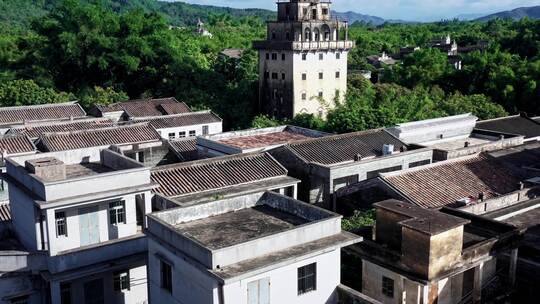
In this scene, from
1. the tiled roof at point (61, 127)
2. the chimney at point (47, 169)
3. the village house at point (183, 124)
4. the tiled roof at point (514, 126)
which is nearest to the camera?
the chimney at point (47, 169)

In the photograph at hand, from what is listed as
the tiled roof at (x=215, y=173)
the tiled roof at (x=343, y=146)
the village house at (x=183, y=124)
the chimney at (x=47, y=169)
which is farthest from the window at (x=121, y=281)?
the village house at (x=183, y=124)

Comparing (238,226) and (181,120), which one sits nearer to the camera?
(238,226)

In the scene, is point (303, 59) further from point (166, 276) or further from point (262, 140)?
point (166, 276)

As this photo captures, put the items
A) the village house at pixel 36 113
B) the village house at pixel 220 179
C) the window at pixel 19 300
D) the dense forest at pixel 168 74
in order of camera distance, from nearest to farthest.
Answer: the window at pixel 19 300 < the village house at pixel 220 179 < the village house at pixel 36 113 < the dense forest at pixel 168 74

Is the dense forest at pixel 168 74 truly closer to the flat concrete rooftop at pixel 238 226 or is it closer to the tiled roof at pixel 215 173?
the tiled roof at pixel 215 173

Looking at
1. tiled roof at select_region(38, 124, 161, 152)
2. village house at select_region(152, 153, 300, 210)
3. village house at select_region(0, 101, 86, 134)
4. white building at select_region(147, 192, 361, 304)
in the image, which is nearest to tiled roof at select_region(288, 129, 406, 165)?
village house at select_region(152, 153, 300, 210)

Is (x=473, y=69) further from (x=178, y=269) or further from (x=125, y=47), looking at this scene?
(x=178, y=269)

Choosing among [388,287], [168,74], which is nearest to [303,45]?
[168,74]
